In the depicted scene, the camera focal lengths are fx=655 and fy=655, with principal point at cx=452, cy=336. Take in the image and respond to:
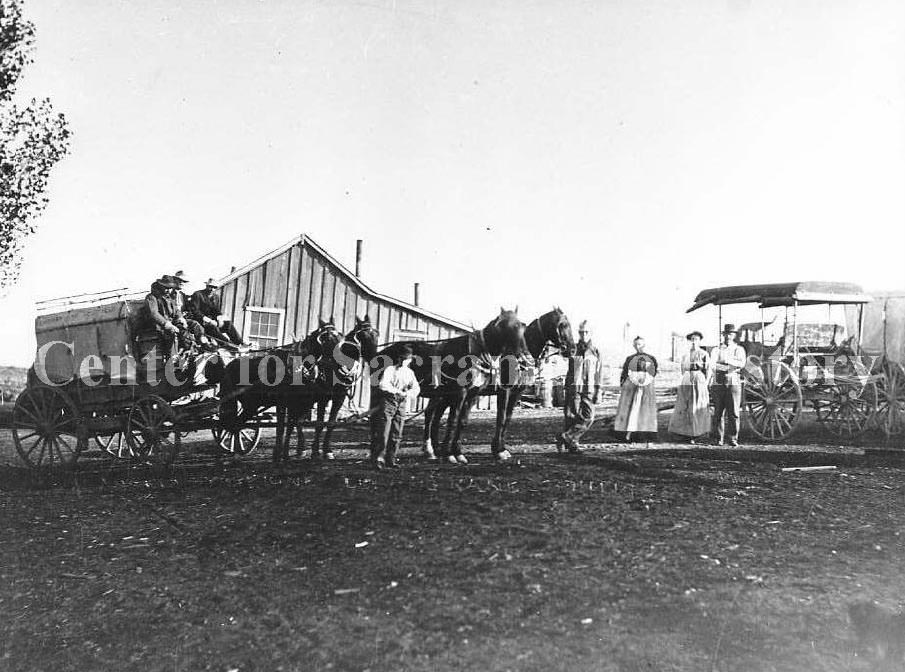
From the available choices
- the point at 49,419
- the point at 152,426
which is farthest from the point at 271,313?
the point at 152,426

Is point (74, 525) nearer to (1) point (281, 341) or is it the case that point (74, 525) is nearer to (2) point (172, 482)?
(2) point (172, 482)

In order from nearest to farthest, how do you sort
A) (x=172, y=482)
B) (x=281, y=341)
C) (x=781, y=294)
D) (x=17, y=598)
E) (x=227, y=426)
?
(x=17, y=598) → (x=172, y=482) → (x=227, y=426) → (x=781, y=294) → (x=281, y=341)

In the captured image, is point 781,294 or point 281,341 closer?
point 781,294

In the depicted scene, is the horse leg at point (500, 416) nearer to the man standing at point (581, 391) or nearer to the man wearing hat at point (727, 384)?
the man standing at point (581, 391)

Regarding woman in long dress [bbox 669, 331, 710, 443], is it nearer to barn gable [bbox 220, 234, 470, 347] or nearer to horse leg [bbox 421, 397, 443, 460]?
horse leg [bbox 421, 397, 443, 460]

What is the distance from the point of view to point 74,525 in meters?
6.78

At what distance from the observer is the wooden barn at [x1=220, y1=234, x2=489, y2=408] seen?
18.2 metres

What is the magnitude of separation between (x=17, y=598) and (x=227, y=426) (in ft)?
17.4

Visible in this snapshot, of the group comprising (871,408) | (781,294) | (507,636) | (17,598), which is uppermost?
(781,294)


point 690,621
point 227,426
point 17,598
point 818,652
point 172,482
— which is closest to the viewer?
point 818,652

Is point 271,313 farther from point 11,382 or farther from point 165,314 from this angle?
point 11,382

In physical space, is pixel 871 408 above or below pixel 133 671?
above

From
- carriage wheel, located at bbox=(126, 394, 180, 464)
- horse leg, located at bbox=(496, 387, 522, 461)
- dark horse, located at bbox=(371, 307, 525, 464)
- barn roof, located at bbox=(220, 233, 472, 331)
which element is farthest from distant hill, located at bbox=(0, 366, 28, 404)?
horse leg, located at bbox=(496, 387, 522, 461)

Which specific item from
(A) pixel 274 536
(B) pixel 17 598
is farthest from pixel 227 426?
(B) pixel 17 598
